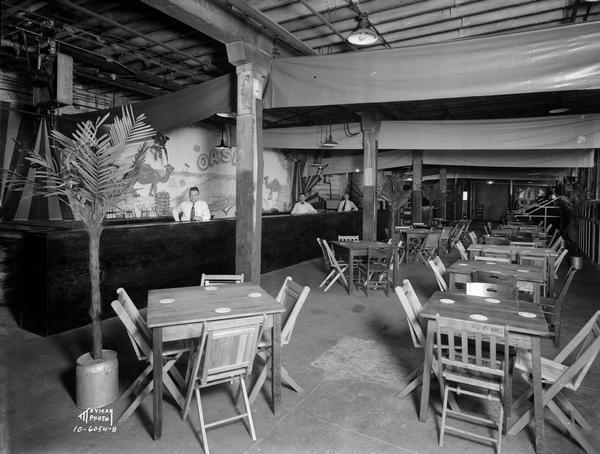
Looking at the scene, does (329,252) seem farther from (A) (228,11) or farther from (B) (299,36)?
(A) (228,11)

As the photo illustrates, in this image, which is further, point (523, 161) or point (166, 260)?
point (523, 161)

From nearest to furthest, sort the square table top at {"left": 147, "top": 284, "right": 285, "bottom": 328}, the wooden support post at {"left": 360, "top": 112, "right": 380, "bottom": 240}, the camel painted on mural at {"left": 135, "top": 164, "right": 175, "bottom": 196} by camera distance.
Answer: the square table top at {"left": 147, "top": 284, "right": 285, "bottom": 328} < the wooden support post at {"left": 360, "top": 112, "right": 380, "bottom": 240} < the camel painted on mural at {"left": 135, "top": 164, "right": 175, "bottom": 196}

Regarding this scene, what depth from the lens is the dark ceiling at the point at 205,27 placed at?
163 inches

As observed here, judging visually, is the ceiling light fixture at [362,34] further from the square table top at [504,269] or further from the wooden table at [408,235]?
the wooden table at [408,235]

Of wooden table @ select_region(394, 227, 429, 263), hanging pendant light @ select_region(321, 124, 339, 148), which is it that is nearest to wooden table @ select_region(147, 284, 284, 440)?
hanging pendant light @ select_region(321, 124, 339, 148)

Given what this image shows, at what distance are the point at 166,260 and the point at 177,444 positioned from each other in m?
3.24

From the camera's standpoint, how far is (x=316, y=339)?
13.7 ft

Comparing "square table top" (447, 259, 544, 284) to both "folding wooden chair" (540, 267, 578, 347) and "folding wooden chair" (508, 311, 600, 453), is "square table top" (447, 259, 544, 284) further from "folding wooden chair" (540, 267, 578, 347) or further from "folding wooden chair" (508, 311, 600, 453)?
"folding wooden chair" (508, 311, 600, 453)

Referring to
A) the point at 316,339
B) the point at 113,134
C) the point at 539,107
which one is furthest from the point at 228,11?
the point at 539,107

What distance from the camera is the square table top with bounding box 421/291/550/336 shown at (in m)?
2.46

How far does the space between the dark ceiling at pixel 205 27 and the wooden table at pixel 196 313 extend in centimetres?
260

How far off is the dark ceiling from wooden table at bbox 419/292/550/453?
9.99 ft

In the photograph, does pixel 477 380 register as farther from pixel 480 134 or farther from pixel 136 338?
pixel 480 134

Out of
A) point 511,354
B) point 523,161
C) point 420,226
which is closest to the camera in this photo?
point 511,354
